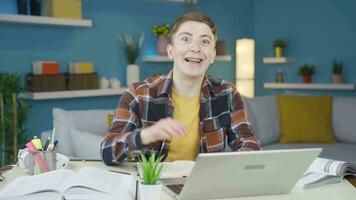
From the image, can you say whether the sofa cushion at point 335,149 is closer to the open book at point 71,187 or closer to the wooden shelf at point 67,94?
the wooden shelf at point 67,94

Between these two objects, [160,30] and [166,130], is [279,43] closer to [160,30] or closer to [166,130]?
[160,30]

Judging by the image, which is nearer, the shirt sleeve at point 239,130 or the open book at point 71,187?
the open book at point 71,187

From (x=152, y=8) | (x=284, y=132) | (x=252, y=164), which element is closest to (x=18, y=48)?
(x=152, y=8)

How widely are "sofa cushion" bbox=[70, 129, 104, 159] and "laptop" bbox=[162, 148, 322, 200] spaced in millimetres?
830

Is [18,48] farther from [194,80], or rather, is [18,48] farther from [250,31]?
[250,31]

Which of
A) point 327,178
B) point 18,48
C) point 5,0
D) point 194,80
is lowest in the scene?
point 327,178

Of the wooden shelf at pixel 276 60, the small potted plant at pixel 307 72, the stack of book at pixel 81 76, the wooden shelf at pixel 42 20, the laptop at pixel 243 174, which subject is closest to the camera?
the laptop at pixel 243 174

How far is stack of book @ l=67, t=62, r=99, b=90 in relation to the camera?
136 inches

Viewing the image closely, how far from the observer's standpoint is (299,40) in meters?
4.80

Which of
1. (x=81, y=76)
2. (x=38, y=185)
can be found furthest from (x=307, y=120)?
(x=38, y=185)

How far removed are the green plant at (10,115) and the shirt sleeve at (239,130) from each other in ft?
6.26

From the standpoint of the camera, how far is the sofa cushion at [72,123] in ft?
7.16

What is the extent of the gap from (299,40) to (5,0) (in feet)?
10.5

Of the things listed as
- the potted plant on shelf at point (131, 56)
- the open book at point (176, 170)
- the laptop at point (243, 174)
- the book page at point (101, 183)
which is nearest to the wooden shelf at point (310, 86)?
the potted plant on shelf at point (131, 56)
